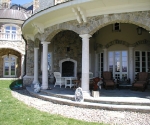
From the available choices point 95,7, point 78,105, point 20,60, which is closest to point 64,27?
point 95,7

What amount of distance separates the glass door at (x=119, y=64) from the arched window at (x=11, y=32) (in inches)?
545

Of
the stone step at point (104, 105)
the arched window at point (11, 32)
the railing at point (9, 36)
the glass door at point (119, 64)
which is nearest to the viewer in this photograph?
the stone step at point (104, 105)

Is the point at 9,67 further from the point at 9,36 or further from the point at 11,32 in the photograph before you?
the point at 11,32

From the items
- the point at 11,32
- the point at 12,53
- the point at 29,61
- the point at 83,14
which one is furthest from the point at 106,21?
the point at 12,53

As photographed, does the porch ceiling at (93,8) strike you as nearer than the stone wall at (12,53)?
Yes

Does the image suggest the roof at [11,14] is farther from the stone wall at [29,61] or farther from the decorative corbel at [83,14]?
the decorative corbel at [83,14]

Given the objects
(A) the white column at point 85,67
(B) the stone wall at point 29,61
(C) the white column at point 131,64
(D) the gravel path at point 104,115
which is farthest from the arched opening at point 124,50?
(D) the gravel path at point 104,115

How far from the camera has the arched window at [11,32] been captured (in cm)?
1964

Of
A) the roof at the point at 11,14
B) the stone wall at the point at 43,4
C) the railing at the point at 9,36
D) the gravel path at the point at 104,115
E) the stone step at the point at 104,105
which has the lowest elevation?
the gravel path at the point at 104,115

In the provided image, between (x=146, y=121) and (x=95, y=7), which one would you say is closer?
(x=146, y=121)

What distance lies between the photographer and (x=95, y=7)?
613 cm

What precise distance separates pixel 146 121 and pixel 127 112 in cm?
77

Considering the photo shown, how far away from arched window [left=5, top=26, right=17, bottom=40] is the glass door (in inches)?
545

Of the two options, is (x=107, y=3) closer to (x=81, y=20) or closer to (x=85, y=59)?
(x=81, y=20)
